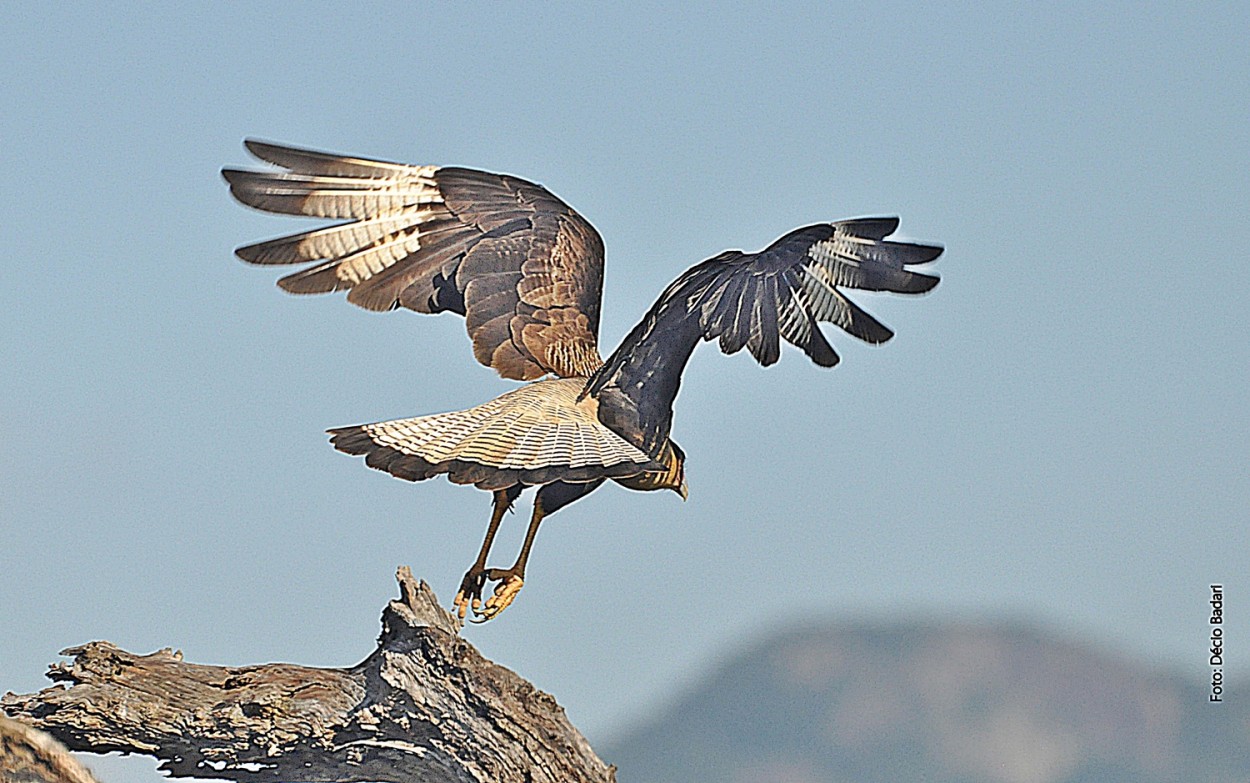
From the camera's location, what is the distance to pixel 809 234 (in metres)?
6.16

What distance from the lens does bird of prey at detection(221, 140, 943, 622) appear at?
5.57 meters

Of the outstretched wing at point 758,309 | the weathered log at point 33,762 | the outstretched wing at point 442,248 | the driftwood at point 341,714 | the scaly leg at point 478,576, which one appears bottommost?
the weathered log at point 33,762

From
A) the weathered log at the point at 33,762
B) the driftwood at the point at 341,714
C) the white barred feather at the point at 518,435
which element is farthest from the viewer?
the white barred feather at the point at 518,435

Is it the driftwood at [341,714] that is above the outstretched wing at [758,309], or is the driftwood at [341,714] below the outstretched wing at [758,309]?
below

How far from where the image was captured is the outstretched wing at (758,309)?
5.85m

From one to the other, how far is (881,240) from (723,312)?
3.29ft

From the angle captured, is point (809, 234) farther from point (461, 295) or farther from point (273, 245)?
point (273, 245)

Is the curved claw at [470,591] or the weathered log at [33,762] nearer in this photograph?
the weathered log at [33,762]

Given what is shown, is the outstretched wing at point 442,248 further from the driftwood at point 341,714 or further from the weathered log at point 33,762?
the weathered log at point 33,762

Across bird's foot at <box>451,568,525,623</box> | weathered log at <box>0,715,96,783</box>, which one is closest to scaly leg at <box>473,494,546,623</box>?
bird's foot at <box>451,568,525,623</box>

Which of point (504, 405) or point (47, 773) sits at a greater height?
point (504, 405)

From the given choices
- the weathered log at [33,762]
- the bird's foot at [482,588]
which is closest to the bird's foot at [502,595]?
the bird's foot at [482,588]

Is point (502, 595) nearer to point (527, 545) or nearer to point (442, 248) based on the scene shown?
point (527, 545)

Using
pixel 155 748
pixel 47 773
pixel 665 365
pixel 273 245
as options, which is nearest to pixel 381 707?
pixel 155 748
